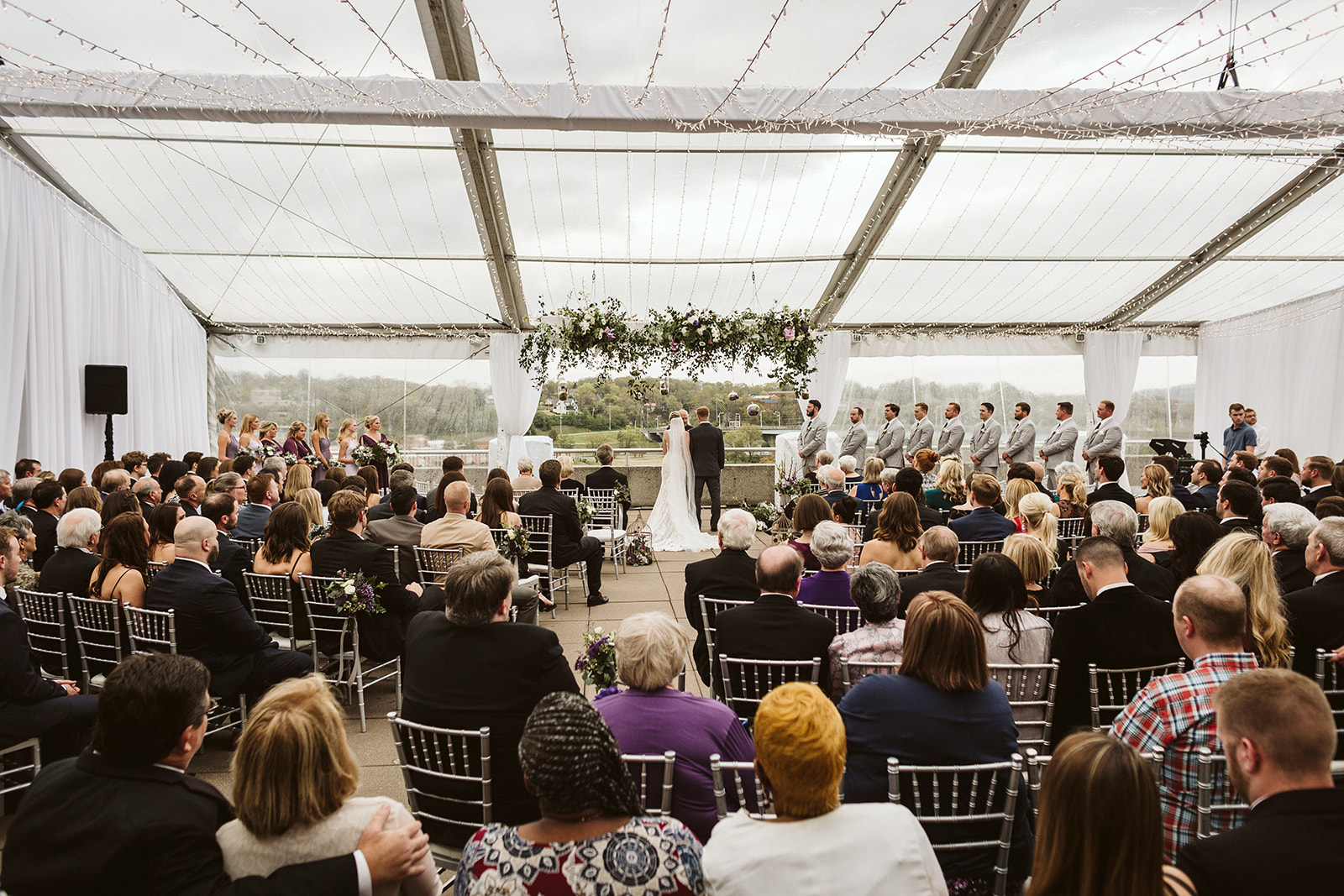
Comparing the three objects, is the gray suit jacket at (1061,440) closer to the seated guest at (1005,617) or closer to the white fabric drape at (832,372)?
the white fabric drape at (832,372)

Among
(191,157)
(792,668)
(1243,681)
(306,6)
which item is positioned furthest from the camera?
(191,157)

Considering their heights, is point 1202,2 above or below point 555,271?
above

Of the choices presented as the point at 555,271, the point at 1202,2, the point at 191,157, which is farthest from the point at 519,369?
the point at 1202,2

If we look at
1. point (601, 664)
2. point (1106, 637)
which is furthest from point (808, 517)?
point (601, 664)

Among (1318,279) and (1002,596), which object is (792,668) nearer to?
(1002,596)

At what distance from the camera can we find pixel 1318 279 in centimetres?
1123

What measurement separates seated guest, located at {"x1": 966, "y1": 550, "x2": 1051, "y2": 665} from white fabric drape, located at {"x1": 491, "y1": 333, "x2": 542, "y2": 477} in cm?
1029

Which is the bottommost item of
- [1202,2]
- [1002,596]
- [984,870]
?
[984,870]

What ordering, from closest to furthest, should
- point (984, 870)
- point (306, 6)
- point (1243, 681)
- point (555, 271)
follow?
1. point (1243, 681)
2. point (984, 870)
3. point (306, 6)
4. point (555, 271)

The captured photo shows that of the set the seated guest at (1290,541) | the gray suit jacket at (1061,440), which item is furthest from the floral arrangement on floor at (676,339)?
the seated guest at (1290,541)

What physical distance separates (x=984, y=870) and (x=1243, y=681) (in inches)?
32.1

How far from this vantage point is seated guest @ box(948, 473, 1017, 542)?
4.97 meters

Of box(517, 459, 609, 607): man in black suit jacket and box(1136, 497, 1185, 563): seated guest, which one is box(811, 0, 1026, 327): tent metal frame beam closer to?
box(1136, 497, 1185, 563): seated guest

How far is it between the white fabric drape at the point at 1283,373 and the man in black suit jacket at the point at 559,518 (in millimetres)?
10983
